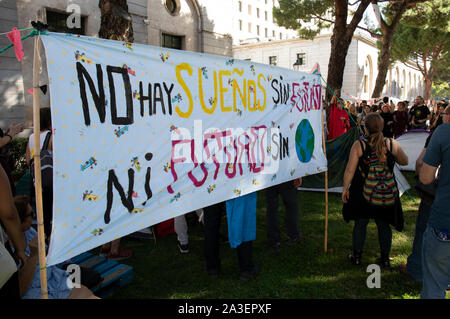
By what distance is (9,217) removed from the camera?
6.15 ft

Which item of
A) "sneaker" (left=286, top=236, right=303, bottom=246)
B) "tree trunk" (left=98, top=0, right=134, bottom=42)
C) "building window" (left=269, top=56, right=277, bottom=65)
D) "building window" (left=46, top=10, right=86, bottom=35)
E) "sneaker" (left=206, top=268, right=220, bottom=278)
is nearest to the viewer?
"sneaker" (left=206, top=268, right=220, bottom=278)

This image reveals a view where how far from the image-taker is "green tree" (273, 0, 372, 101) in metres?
10.7

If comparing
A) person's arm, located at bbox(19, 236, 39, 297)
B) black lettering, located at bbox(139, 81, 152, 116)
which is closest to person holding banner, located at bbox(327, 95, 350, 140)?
black lettering, located at bbox(139, 81, 152, 116)

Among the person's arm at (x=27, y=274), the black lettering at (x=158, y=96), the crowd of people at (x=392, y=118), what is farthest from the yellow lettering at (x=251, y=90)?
the crowd of people at (x=392, y=118)

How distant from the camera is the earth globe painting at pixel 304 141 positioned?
157 inches

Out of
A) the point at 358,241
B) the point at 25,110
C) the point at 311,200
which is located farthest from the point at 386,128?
the point at 25,110

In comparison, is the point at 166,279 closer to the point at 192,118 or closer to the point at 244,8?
the point at 192,118

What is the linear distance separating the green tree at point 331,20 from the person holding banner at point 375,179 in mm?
7046

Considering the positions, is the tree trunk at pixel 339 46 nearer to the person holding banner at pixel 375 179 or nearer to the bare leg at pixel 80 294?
the person holding banner at pixel 375 179

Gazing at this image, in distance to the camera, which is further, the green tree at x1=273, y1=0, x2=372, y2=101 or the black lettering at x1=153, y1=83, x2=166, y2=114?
the green tree at x1=273, y1=0, x2=372, y2=101

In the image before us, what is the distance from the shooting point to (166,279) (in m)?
3.54

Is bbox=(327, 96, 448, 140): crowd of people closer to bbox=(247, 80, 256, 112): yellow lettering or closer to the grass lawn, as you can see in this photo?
the grass lawn

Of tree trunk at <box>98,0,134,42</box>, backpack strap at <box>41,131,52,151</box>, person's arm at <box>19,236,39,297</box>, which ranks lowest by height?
person's arm at <box>19,236,39,297</box>

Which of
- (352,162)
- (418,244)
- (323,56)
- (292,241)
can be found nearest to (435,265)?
(418,244)
